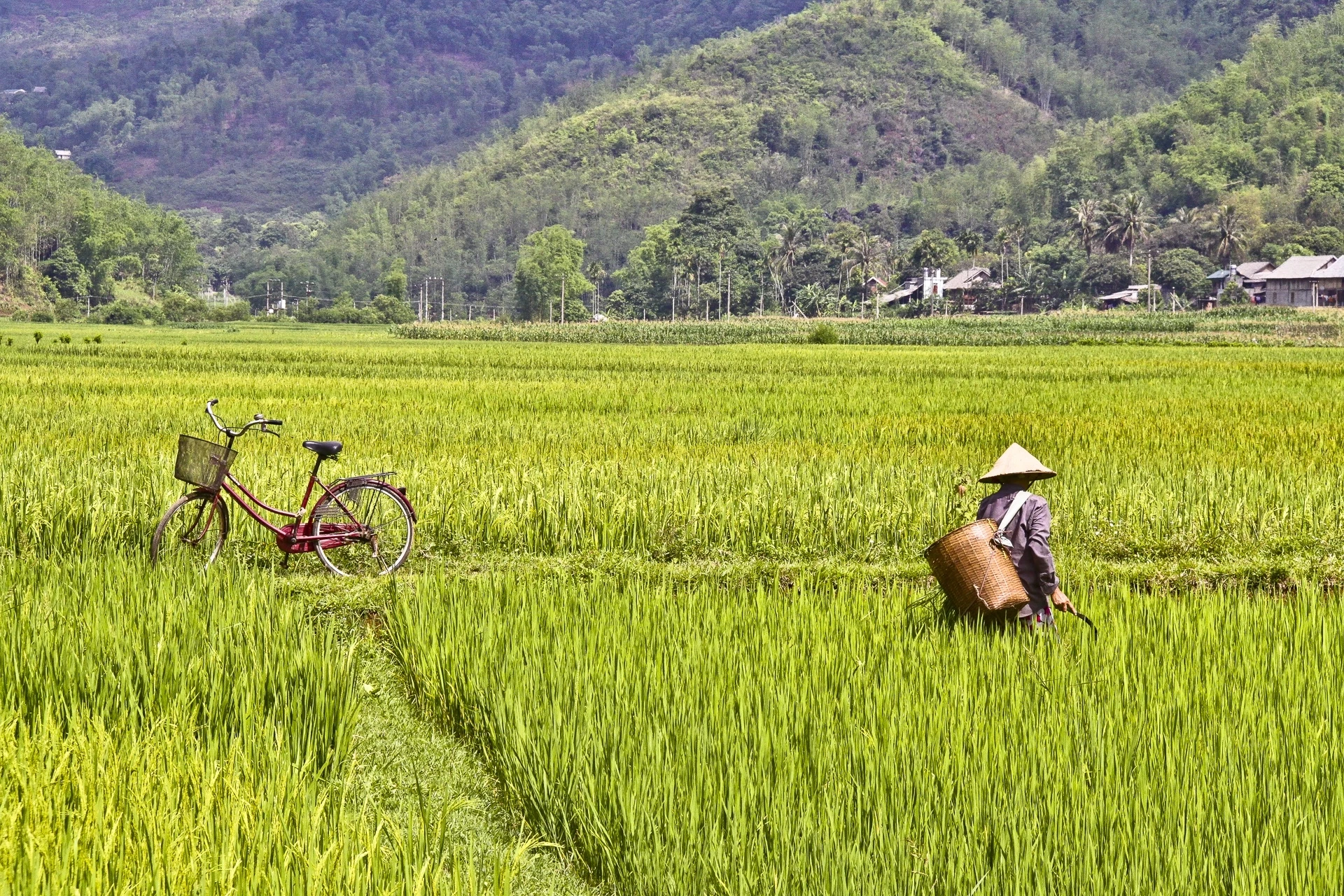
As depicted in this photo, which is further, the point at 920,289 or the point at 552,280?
the point at 552,280

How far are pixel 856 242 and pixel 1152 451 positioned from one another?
4026 inches

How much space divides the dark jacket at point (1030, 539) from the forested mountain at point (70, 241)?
95834mm

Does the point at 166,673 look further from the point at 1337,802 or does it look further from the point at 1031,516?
the point at 1337,802

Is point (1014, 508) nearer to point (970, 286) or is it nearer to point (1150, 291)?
point (1150, 291)

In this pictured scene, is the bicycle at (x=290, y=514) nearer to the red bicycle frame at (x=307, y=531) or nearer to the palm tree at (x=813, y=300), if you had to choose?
the red bicycle frame at (x=307, y=531)

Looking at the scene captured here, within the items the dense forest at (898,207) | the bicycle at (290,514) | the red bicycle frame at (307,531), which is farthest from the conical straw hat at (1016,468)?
the dense forest at (898,207)

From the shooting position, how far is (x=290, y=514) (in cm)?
743

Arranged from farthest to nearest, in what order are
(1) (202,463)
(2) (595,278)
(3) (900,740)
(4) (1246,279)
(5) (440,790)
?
(2) (595,278)
(4) (1246,279)
(1) (202,463)
(5) (440,790)
(3) (900,740)

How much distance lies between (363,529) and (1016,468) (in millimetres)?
3939

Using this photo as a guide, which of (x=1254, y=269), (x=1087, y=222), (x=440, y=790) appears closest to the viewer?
(x=440, y=790)

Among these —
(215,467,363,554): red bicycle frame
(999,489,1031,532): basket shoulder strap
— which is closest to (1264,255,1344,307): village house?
(215,467,363,554): red bicycle frame

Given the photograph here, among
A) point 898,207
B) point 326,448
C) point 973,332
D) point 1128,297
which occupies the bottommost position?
point 326,448

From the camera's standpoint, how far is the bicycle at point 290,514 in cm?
686

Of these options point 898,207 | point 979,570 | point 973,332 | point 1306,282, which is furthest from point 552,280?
point 979,570
